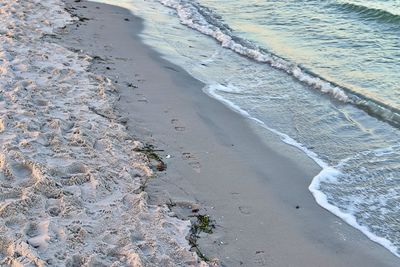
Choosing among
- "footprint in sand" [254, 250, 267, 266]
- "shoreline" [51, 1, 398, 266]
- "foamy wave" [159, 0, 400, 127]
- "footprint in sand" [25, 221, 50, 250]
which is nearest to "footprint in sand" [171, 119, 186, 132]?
"shoreline" [51, 1, 398, 266]

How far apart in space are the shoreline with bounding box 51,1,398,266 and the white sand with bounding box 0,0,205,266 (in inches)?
13.4

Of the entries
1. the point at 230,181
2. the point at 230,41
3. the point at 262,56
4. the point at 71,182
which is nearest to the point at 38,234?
the point at 71,182

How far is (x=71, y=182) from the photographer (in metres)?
5.04

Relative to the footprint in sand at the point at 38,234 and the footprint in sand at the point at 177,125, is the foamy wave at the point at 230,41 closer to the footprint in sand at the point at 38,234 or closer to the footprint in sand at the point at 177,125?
the footprint in sand at the point at 177,125

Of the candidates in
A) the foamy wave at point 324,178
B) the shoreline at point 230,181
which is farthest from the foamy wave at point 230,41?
the shoreline at point 230,181

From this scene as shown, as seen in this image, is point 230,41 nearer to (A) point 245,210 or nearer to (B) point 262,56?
(B) point 262,56

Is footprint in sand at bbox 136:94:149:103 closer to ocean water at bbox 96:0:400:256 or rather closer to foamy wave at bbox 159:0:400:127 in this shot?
ocean water at bbox 96:0:400:256

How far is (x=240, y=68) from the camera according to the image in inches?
402

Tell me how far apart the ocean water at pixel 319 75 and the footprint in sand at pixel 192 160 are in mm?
1366

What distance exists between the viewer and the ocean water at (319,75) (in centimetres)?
597

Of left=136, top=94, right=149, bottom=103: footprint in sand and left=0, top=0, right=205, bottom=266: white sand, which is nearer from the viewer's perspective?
left=0, top=0, right=205, bottom=266: white sand

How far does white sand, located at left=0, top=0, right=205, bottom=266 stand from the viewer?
4.18 m

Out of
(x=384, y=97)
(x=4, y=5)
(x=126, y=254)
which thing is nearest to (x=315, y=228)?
(x=126, y=254)

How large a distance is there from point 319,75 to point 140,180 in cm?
571
